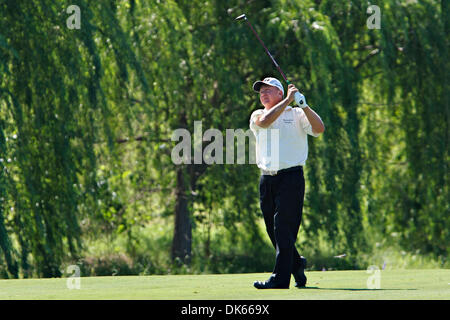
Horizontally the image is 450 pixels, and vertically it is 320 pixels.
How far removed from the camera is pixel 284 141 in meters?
5.79

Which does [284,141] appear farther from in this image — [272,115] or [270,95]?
[270,95]

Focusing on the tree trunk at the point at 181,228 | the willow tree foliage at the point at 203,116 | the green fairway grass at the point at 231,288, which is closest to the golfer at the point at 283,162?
the green fairway grass at the point at 231,288

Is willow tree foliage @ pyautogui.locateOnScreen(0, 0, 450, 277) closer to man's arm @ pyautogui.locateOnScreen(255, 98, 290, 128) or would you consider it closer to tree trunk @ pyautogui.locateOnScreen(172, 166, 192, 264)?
tree trunk @ pyautogui.locateOnScreen(172, 166, 192, 264)

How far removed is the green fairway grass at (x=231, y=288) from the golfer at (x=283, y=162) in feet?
0.98

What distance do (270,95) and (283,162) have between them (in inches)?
19.4

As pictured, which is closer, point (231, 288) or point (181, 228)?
point (231, 288)

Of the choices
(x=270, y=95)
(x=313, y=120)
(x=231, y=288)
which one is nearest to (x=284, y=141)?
(x=313, y=120)

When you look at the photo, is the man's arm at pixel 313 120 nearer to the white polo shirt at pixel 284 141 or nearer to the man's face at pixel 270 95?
the white polo shirt at pixel 284 141

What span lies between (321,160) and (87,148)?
316cm

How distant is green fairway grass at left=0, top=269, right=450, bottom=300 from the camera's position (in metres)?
5.48

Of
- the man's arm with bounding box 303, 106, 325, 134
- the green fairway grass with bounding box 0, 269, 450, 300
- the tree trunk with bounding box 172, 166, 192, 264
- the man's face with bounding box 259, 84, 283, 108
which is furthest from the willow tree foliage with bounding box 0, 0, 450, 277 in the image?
the man's arm with bounding box 303, 106, 325, 134

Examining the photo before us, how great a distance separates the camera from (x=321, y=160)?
36.4 ft
